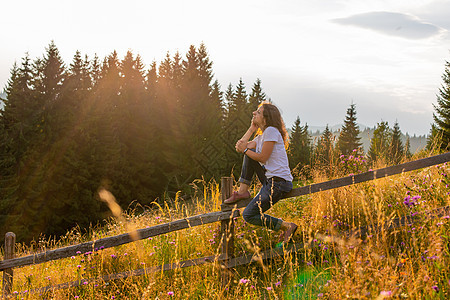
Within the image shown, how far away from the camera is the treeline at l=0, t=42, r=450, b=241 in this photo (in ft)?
69.6

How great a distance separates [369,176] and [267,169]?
1213 millimetres

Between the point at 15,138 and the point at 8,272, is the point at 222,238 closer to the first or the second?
the point at 8,272

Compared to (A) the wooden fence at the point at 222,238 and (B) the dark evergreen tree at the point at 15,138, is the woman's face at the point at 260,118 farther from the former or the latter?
(B) the dark evergreen tree at the point at 15,138

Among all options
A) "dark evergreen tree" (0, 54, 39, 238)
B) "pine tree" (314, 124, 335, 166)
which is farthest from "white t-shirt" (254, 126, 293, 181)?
"dark evergreen tree" (0, 54, 39, 238)

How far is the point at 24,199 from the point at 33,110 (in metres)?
6.00

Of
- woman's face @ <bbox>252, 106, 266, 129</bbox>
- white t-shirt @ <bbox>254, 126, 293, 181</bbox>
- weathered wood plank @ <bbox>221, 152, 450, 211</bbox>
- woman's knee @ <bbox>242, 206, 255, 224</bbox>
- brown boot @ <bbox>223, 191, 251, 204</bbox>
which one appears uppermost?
woman's face @ <bbox>252, 106, 266, 129</bbox>

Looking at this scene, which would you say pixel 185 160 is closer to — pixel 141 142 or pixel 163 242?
pixel 141 142

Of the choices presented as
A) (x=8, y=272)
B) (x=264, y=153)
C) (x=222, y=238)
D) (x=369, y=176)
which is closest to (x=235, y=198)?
(x=222, y=238)

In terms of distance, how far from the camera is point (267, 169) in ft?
14.3

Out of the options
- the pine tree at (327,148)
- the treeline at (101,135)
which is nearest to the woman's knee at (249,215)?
the pine tree at (327,148)

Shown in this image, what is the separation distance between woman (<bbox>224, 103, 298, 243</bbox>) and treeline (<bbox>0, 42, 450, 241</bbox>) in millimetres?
15696

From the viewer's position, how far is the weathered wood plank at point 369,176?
3904mm

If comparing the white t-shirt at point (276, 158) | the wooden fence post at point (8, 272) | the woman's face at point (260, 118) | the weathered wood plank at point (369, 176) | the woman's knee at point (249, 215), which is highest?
the woman's face at point (260, 118)

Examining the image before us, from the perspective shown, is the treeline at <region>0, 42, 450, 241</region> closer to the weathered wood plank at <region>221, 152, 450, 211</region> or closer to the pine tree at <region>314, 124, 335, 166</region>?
the pine tree at <region>314, 124, 335, 166</region>
